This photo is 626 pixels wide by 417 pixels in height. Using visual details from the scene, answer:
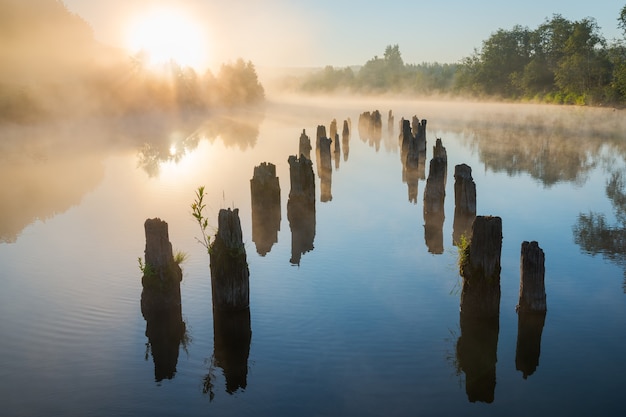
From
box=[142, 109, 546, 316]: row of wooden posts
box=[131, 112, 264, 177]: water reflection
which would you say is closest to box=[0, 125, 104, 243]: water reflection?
box=[131, 112, 264, 177]: water reflection

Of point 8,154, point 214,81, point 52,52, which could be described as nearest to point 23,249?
point 8,154

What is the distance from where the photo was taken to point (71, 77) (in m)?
66.8

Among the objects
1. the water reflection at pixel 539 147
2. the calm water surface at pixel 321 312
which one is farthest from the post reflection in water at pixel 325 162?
the water reflection at pixel 539 147

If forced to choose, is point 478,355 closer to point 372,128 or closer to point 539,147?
point 539,147

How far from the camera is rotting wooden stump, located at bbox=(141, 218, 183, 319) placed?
1180 centimetres

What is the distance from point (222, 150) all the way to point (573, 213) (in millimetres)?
29265

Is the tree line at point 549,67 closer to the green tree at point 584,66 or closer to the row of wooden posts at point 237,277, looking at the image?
the green tree at point 584,66

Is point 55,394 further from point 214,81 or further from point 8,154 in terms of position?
point 214,81

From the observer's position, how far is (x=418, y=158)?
30578 mm

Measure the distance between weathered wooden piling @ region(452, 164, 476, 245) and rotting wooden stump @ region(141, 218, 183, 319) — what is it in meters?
8.85

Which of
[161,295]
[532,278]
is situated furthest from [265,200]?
[532,278]

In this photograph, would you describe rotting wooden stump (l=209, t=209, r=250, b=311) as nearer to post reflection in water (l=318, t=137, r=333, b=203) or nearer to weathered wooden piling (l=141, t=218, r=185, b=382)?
weathered wooden piling (l=141, t=218, r=185, b=382)

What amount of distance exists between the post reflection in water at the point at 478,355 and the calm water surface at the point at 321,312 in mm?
67

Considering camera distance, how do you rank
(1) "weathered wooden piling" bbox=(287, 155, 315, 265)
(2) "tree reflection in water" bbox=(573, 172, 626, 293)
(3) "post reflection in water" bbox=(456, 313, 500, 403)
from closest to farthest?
(3) "post reflection in water" bbox=(456, 313, 500, 403), (2) "tree reflection in water" bbox=(573, 172, 626, 293), (1) "weathered wooden piling" bbox=(287, 155, 315, 265)
